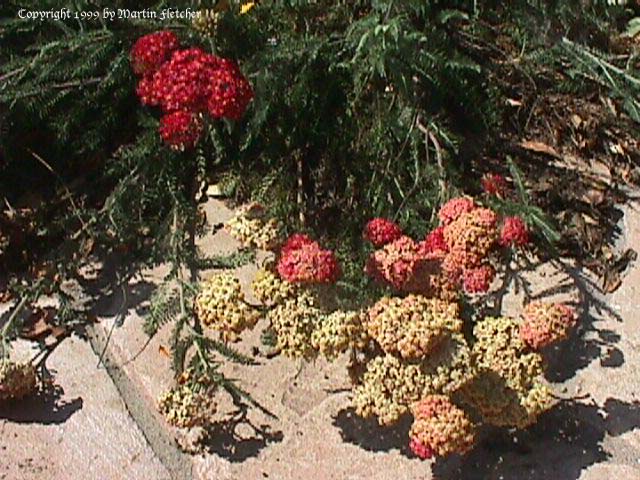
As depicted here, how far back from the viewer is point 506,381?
153cm

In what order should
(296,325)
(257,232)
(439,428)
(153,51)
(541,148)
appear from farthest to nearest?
(541,148) → (153,51) → (257,232) → (296,325) → (439,428)

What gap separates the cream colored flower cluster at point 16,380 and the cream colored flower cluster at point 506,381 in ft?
2.22

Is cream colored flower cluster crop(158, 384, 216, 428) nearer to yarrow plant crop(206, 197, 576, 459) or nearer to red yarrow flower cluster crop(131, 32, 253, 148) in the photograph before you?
yarrow plant crop(206, 197, 576, 459)

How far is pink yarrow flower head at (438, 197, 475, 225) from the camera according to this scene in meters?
1.64

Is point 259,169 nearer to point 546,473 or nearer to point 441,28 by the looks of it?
point 441,28

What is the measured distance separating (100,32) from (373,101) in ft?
1.72

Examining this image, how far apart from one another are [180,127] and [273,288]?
0.32 metres

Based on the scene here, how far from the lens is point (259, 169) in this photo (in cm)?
208

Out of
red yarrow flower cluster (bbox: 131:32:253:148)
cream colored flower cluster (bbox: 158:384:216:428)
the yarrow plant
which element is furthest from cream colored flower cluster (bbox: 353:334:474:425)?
red yarrow flower cluster (bbox: 131:32:253:148)

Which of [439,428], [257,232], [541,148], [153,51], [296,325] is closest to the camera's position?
[439,428]

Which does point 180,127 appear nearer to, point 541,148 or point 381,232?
point 381,232

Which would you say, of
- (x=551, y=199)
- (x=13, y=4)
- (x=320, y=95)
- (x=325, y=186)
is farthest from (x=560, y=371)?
(x=13, y=4)

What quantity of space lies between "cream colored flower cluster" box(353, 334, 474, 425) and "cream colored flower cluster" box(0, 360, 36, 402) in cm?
54

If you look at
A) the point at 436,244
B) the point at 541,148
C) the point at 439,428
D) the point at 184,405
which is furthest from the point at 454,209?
the point at 541,148
